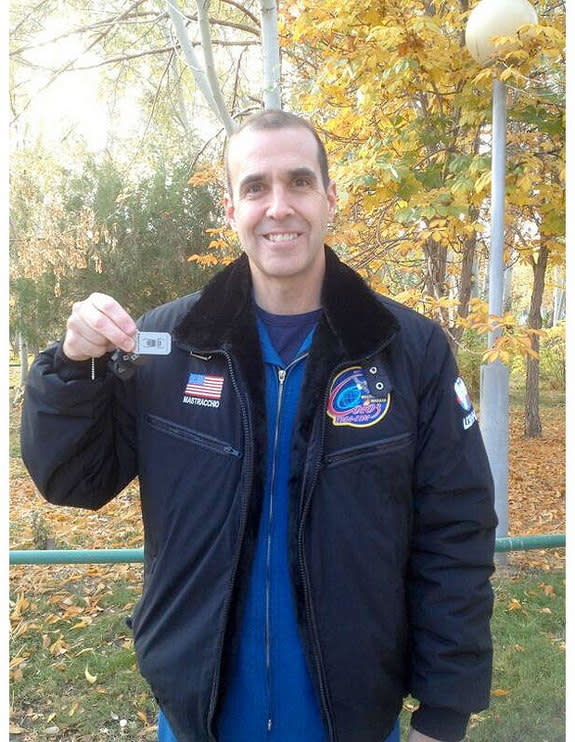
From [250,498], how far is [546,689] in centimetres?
294

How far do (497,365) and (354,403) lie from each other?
10.9 ft

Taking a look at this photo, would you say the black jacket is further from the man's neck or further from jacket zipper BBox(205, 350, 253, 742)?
the man's neck

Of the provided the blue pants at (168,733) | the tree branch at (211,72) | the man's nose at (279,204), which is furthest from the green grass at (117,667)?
the tree branch at (211,72)

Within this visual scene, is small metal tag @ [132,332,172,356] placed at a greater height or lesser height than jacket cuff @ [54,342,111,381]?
greater

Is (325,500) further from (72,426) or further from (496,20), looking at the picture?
(496,20)

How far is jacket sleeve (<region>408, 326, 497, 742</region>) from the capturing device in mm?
1681

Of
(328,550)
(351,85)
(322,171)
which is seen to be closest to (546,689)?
(328,550)

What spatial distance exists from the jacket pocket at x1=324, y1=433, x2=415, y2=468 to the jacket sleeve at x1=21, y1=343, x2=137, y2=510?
0.59 m

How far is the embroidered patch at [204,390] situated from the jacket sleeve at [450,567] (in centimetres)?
55

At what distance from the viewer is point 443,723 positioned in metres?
1.70

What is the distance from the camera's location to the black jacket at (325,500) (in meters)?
1.64

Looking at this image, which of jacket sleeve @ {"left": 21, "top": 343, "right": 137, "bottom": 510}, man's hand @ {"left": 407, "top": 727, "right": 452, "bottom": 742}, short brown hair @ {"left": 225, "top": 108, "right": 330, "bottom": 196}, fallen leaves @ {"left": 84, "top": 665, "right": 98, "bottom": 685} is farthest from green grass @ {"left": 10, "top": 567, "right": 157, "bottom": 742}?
short brown hair @ {"left": 225, "top": 108, "right": 330, "bottom": 196}

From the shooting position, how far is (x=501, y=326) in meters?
4.18
